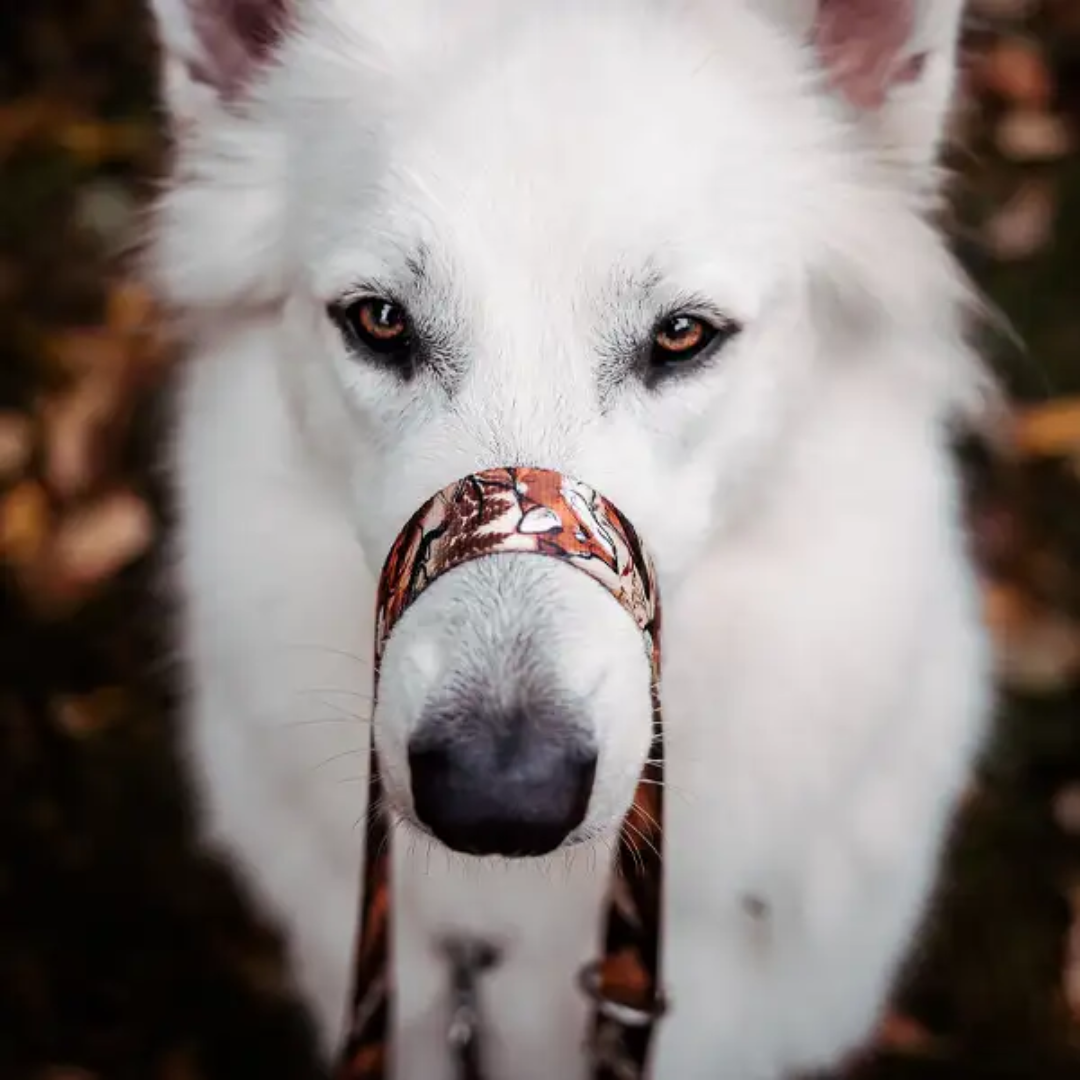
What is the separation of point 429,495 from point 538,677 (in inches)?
11.8

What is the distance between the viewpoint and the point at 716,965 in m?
2.26

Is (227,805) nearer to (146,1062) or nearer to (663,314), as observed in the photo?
(146,1062)

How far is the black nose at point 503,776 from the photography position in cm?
148

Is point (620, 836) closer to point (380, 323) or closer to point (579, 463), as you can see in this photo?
point (579, 463)

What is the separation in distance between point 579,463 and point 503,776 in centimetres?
39

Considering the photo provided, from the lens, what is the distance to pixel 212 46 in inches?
79.0

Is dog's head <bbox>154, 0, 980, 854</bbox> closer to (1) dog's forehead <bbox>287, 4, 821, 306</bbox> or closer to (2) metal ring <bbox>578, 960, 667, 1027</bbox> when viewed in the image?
(1) dog's forehead <bbox>287, 4, 821, 306</bbox>

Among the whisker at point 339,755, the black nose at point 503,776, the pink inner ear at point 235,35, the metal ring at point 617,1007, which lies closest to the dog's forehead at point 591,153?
the pink inner ear at point 235,35

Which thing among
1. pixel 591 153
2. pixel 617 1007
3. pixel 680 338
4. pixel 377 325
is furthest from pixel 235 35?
pixel 617 1007

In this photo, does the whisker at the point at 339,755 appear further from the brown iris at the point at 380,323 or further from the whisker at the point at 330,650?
the brown iris at the point at 380,323

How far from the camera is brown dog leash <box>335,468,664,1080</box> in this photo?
5.19 ft

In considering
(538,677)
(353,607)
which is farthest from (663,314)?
(353,607)

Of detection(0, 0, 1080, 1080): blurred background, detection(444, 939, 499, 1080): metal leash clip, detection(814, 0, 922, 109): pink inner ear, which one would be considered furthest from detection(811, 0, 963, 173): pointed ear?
detection(444, 939, 499, 1080): metal leash clip

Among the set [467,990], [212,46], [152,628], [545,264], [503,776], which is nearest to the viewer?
[503,776]
